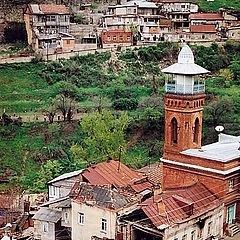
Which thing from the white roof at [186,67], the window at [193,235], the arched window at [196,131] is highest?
the white roof at [186,67]

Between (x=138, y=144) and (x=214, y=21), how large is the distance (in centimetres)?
2364

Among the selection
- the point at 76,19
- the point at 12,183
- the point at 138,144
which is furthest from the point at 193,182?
the point at 76,19

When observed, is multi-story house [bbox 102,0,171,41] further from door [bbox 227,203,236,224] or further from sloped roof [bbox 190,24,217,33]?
door [bbox 227,203,236,224]

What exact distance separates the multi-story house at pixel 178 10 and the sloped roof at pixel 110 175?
38.1m

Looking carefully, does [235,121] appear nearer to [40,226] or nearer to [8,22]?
[40,226]

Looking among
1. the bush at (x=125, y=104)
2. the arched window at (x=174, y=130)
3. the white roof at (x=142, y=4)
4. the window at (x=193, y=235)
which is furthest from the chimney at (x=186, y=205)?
the white roof at (x=142, y=4)

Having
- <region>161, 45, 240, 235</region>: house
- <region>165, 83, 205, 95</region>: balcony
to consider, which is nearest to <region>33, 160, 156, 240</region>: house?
<region>161, 45, 240, 235</region>: house

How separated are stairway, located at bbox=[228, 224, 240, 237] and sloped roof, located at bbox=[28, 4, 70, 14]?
120 ft

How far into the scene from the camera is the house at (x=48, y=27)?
173 ft

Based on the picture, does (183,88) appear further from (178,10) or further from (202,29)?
(178,10)

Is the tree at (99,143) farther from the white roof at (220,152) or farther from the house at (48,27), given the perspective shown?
the house at (48,27)

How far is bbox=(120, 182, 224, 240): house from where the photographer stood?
18.8m

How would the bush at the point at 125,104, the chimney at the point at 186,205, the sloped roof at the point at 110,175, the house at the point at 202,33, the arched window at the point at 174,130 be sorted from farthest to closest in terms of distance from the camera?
the house at the point at 202,33 → the bush at the point at 125,104 → the arched window at the point at 174,130 → the sloped roof at the point at 110,175 → the chimney at the point at 186,205

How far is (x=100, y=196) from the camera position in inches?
797
